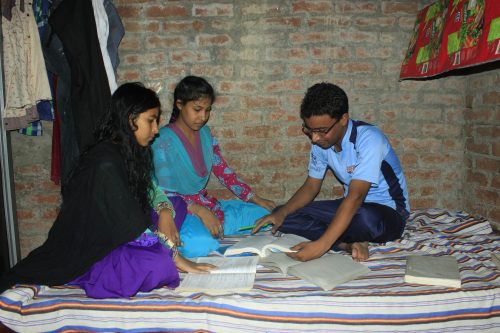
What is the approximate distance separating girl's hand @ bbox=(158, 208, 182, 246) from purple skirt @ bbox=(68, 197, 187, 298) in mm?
240

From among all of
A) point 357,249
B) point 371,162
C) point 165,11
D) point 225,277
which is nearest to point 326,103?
point 371,162

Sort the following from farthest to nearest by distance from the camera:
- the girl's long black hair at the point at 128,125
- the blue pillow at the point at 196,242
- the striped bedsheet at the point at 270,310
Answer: the blue pillow at the point at 196,242 < the girl's long black hair at the point at 128,125 < the striped bedsheet at the point at 270,310

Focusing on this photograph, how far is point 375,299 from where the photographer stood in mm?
1679

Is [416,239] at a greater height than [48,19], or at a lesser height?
lesser

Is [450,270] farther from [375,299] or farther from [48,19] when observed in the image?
[48,19]

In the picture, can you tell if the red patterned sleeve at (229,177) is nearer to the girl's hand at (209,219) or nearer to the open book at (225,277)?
the girl's hand at (209,219)

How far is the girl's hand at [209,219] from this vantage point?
2.36 meters

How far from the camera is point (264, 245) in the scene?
2117 mm

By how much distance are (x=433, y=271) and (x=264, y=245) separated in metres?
0.81

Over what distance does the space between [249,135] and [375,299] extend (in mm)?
1574

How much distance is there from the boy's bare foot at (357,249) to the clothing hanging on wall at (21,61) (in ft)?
6.67

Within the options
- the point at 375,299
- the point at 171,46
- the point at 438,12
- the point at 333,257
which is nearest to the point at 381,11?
the point at 438,12

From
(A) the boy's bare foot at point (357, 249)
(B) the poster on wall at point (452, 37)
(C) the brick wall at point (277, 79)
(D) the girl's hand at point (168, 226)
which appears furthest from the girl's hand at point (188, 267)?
(B) the poster on wall at point (452, 37)

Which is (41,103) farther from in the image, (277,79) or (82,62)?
(277,79)
